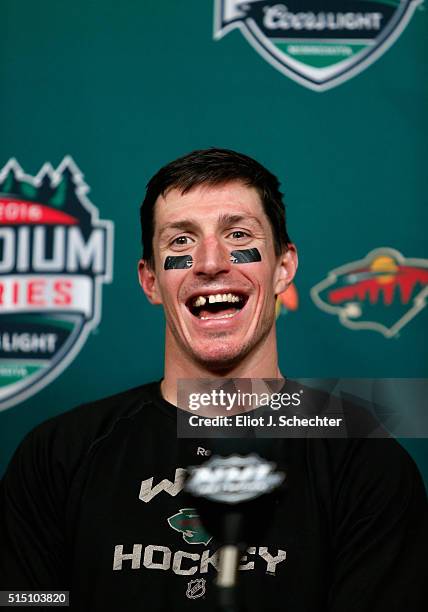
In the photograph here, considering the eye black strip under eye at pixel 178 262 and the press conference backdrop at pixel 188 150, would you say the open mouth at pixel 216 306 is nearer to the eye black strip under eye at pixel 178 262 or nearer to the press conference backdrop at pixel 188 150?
the eye black strip under eye at pixel 178 262

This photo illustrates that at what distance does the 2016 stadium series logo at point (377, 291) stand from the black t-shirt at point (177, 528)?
0.40 meters

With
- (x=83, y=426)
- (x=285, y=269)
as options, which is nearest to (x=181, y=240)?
(x=285, y=269)

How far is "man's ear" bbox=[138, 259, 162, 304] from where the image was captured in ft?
4.31

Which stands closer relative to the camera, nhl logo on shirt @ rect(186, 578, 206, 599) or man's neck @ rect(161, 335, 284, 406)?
nhl logo on shirt @ rect(186, 578, 206, 599)

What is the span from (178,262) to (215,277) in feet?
0.23

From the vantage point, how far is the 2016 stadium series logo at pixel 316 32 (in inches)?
61.1

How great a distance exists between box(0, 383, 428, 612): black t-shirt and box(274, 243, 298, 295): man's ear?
0.90 feet

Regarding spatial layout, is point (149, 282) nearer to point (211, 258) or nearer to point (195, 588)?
point (211, 258)

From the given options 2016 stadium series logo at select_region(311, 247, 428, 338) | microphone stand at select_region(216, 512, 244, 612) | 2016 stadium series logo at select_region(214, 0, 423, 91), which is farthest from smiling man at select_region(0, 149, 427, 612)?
2016 stadium series logo at select_region(214, 0, 423, 91)

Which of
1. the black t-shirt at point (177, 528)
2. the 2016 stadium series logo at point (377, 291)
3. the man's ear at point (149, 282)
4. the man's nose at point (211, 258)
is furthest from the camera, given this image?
the 2016 stadium series logo at point (377, 291)

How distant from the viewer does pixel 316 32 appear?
5.13 feet

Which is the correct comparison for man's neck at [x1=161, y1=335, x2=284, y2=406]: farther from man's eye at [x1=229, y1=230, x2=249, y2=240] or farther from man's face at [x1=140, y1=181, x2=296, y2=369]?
man's eye at [x1=229, y1=230, x2=249, y2=240]

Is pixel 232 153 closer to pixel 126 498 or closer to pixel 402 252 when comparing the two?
pixel 402 252

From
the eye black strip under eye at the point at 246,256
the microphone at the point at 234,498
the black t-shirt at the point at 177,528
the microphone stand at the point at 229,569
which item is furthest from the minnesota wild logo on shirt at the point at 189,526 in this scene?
the eye black strip under eye at the point at 246,256
